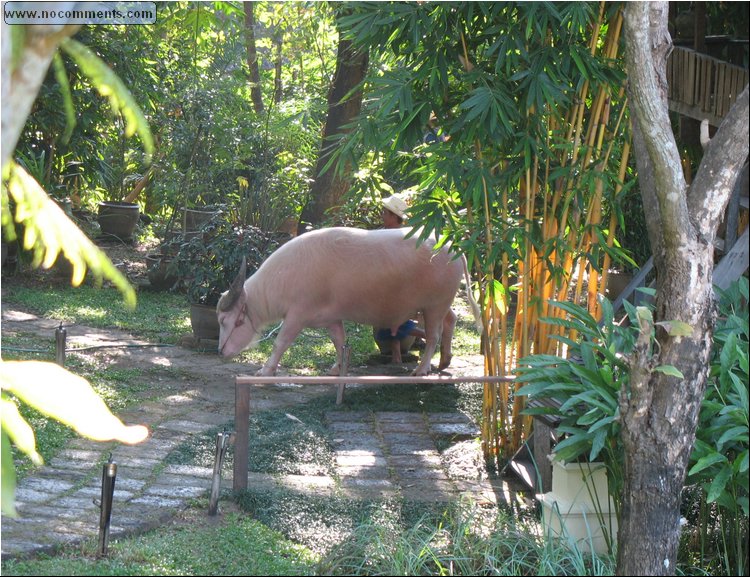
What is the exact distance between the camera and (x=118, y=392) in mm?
6957

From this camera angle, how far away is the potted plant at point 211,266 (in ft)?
28.3

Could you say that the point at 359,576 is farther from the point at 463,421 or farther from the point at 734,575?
the point at 463,421

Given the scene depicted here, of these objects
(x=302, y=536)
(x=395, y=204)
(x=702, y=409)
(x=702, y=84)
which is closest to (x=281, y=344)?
(x=395, y=204)

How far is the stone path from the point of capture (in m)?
4.53

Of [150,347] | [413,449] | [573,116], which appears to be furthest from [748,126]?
[150,347]

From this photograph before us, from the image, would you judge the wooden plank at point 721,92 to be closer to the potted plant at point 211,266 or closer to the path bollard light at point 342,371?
the path bollard light at point 342,371

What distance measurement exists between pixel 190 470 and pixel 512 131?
2857 millimetres

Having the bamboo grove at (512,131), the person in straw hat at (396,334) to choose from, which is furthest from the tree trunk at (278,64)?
the bamboo grove at (512,131)

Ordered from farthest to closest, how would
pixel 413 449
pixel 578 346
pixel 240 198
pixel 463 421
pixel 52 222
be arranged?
pixel 240 198
pixel 463 421
pixel 413 449
pixel 578 346
pixel 52 222

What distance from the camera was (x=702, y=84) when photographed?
17.6 feet

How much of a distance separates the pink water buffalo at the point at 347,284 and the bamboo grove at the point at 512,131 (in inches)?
60.3

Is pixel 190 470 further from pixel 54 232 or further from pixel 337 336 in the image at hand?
pixel 54 232

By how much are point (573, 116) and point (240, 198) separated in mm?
5888

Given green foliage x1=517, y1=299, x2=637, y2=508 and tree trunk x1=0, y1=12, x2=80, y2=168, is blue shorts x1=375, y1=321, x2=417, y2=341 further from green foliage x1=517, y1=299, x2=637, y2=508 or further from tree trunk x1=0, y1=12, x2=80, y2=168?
tree trunk x1=0, y1=12, x2=80, y2=168
